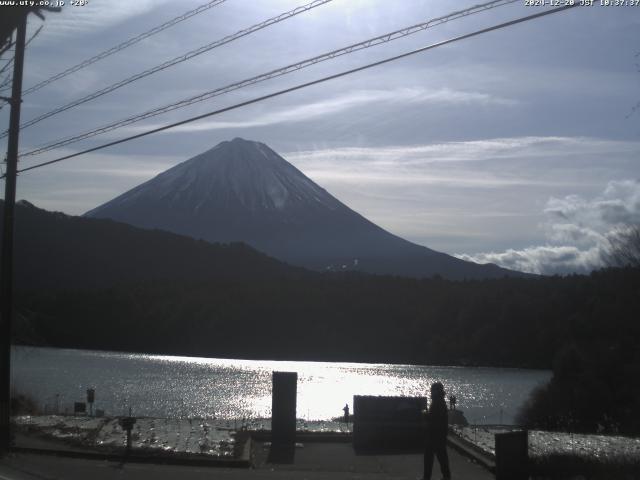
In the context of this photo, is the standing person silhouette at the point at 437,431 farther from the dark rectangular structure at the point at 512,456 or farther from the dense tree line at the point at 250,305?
the dense tree line at the point at 250,305

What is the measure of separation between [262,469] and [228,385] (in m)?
50.5

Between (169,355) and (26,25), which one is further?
(169,355)

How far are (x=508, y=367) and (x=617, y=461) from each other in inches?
2876

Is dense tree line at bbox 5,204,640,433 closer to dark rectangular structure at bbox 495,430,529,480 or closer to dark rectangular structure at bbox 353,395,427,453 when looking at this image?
dark rectangular structure at bbox 353,395,427,453

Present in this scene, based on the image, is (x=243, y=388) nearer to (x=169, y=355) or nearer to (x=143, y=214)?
(x=169, y=355)

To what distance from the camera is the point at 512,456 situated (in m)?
10.8

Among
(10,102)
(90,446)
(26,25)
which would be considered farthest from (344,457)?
(26,25)

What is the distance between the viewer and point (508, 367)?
271ft

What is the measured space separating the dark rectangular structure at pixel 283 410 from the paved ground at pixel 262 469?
0.78m

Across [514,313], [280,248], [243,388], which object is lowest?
[243,388]

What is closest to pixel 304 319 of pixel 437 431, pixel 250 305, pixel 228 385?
pixel 250 305

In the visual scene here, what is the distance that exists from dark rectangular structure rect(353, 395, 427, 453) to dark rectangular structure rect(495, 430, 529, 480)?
203 inches

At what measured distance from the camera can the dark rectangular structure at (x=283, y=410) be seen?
1582 centimetres

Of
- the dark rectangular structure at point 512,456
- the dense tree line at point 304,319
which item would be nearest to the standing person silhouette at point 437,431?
the dark rectangular structure at point 512,456
